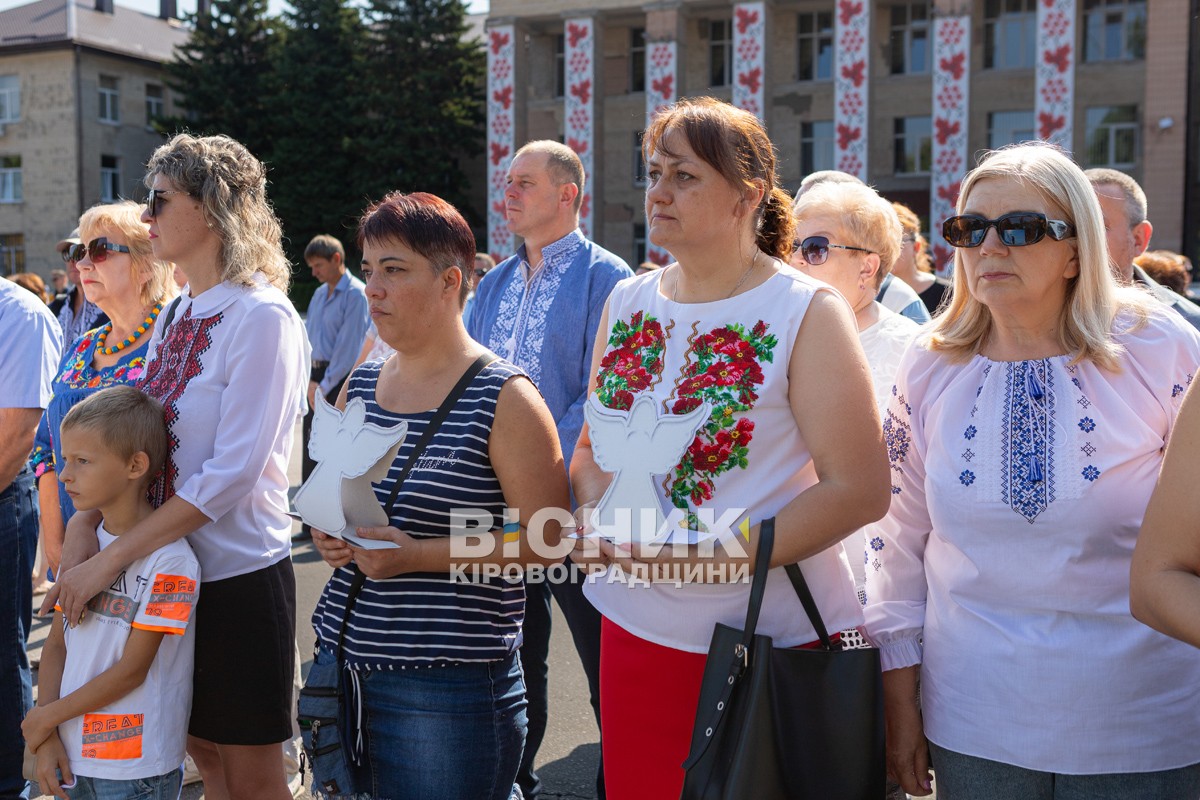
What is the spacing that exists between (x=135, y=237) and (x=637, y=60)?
120 feet

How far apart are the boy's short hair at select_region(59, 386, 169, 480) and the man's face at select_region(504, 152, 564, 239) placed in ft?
5.88

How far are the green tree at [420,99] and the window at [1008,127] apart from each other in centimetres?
1855

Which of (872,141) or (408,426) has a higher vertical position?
(872,141)

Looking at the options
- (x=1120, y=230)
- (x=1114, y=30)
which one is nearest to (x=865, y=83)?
(x=1114, y=30)

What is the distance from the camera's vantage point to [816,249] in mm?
3438

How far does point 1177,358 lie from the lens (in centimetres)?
211

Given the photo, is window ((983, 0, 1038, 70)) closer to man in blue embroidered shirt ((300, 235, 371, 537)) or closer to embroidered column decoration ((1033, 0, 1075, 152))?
embroidered column decoration ((1033, 0, 1075, 152))

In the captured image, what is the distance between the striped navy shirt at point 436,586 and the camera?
2430 mm

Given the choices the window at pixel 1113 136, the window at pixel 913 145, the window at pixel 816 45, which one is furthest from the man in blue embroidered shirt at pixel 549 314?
the window at pixel 816 45

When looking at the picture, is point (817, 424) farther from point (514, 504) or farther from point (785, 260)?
point (514, 504)

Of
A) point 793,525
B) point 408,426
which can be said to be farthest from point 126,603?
point 793,525

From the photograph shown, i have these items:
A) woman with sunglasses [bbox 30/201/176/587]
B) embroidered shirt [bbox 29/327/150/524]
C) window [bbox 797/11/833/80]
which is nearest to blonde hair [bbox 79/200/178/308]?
woman with sunglasses [bbox 30/201/176/587]

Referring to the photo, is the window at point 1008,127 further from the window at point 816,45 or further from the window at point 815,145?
the window at point 816,45

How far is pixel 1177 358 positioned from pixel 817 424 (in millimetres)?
725
